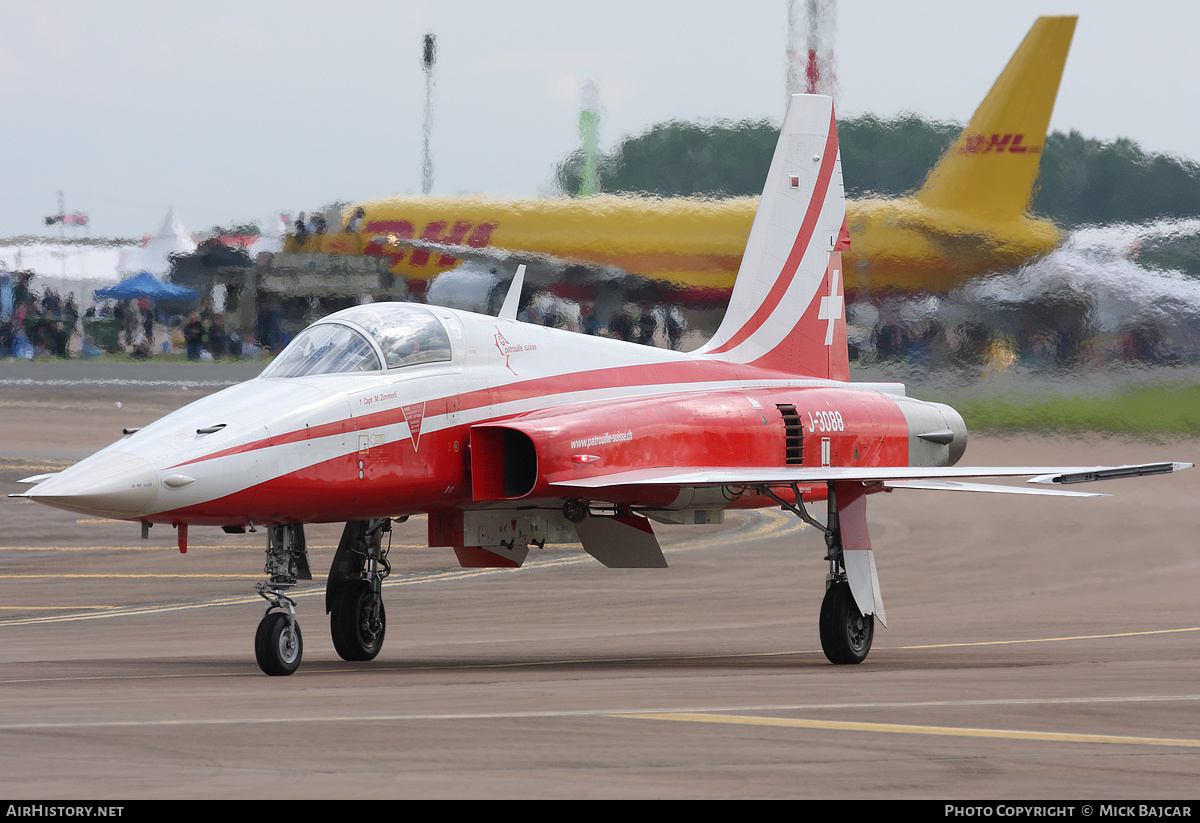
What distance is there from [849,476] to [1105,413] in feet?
40.7

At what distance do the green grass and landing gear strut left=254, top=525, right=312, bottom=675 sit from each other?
15079 millimetres

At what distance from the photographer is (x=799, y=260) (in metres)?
17.1

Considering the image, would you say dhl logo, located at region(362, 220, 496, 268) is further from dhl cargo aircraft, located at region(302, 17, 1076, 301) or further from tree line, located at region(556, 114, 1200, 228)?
tree line, located at region(556, 114, 1200, 228)

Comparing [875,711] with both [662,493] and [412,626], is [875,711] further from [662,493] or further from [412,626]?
[412,626]

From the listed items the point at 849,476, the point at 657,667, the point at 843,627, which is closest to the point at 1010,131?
the point at 849,476

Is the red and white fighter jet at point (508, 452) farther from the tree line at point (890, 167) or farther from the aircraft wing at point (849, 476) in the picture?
the tree line at point (890, 167)

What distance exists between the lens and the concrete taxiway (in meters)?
6.91

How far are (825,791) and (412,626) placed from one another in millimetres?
10519

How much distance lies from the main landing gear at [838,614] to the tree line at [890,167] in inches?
539

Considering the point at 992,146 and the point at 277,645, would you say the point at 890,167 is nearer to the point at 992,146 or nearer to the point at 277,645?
the point at 992,146

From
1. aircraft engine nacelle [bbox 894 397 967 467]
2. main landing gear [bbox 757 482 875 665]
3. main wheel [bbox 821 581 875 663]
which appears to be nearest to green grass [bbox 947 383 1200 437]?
aircraft engine nacelle [bbox 894 397 967 467]

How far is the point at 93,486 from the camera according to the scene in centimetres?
997

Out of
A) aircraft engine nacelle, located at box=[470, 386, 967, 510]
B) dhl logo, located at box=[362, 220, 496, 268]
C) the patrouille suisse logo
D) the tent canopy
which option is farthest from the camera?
the tent canopy

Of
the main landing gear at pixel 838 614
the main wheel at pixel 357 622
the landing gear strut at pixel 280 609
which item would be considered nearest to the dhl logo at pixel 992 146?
the main landing gear at pixel 838 614
